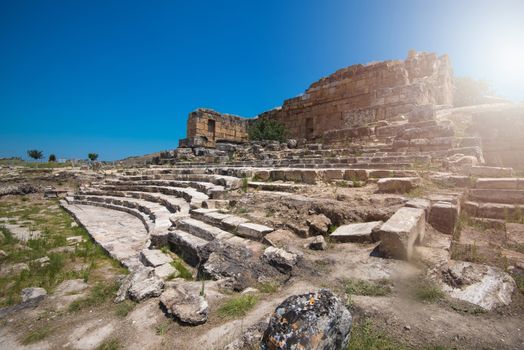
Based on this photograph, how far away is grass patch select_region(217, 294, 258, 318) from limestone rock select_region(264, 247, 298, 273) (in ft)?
1.87

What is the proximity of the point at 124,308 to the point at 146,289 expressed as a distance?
0.24 meters

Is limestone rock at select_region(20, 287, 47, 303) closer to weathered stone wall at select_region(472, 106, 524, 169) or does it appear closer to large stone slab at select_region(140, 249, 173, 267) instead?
large stone slab at select_region(140, 249, 173, 267)

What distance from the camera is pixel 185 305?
7.07ft

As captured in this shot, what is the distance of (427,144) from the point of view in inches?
297

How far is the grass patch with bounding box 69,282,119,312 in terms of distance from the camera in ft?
8.52

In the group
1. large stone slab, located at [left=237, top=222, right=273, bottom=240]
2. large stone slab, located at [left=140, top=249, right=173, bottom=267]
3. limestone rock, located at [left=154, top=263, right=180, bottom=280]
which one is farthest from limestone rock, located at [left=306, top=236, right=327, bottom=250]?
large stone slab, located at [left=140, top=249, right=173, bottom=267]

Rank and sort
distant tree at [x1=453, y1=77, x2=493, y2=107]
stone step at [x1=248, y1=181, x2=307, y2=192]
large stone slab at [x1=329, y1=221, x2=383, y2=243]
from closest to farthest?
large stone slab at [x1=329, y1=221, x2=383, y2=243] → stone step at [x1=248, y1=181, x2=307, y2=192] → distant tree at [x1=453, y1=77, x2=493, y2=107]

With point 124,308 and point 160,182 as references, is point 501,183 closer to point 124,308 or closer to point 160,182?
point 124,308

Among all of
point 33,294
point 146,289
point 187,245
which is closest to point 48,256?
point 33,294

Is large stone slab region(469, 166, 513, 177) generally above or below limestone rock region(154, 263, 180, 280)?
above

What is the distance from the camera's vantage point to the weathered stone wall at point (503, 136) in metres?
6.71

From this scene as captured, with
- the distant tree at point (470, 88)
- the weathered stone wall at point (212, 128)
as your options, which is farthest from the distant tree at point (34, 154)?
the distant tree at point (470, 88)

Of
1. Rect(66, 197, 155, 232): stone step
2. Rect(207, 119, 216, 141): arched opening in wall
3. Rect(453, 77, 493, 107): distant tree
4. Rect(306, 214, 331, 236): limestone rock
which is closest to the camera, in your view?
Rect(306, 214, 331, 236): limestone rock

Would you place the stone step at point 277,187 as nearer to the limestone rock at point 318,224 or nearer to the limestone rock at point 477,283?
the limestone rock at point 318,224
